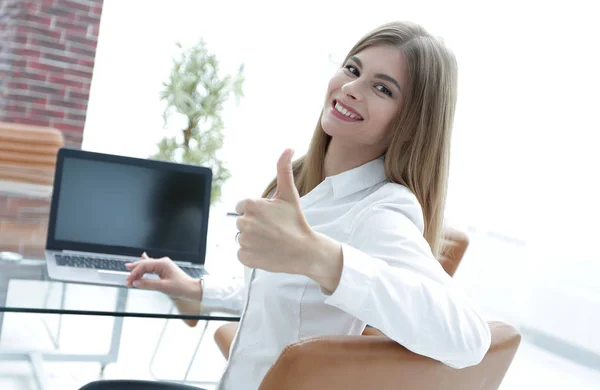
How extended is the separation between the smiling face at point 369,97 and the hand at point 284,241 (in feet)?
1.26

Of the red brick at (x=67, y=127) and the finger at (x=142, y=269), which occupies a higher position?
the finger at (x=142, y=269)

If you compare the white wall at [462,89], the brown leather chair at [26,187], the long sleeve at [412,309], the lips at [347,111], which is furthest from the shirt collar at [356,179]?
the white wall at [462,89]

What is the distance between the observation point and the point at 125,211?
2.04m

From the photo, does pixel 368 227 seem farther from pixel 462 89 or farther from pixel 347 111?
pixel 462 89

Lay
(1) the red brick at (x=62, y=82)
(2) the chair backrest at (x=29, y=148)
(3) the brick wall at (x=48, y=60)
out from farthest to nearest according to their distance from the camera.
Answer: (1) the red brick at (x=62, y=82)
(3) the brick wall at (x=48, y=60)
(2) the chair backrest at (x=29, y=148)

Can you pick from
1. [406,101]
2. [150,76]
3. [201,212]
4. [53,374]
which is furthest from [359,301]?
[150,76]

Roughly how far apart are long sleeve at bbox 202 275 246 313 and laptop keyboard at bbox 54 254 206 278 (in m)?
0.21

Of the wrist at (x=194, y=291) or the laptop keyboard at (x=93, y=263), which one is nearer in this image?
the wrist at (x=194, y=291)

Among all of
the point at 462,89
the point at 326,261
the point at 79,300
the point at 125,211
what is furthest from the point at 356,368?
the point at 462,89

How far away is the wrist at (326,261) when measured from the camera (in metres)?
0.89

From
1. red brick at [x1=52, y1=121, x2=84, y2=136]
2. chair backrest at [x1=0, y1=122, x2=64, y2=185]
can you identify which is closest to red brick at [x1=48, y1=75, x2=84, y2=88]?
red brick at [x1=52, y1=121, x2=84, y2=136]

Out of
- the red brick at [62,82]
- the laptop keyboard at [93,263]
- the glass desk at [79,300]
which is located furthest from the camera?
the red brick at [62,82]

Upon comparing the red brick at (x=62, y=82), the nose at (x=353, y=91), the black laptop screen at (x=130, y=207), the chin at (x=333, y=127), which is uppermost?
the nose at (x=353, y=91)

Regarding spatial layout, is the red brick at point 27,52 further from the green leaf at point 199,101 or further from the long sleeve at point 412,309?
the long sleeve at point 412,309
